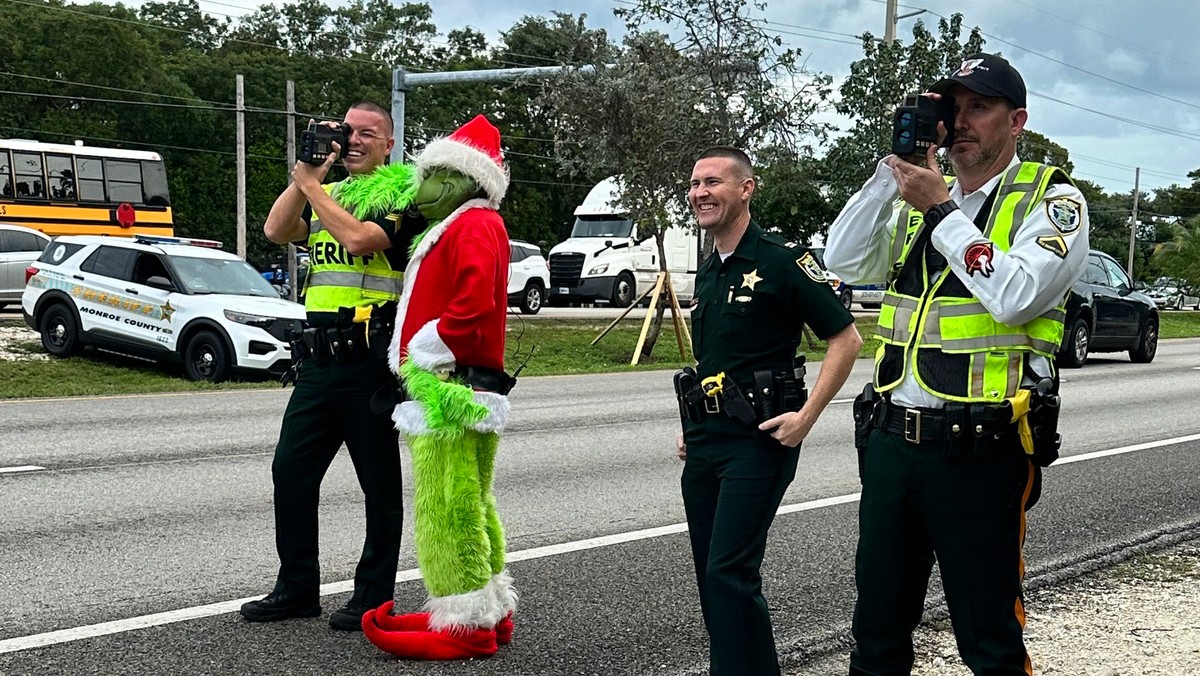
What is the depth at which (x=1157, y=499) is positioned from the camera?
27.2 feet

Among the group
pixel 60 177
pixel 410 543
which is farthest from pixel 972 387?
pixel 60 177

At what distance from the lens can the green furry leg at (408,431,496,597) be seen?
4.46 meters

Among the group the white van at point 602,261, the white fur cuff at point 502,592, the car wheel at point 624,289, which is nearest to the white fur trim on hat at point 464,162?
the white fur cuff at point 502,592

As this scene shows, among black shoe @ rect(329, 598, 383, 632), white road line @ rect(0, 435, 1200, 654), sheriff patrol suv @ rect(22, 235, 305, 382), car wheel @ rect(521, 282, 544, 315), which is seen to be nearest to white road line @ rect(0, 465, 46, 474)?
white road line @ rect(0, 435, 1200, 654)

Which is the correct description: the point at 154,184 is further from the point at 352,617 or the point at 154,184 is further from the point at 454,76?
the point at 352,617

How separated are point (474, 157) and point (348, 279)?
753 millimetres

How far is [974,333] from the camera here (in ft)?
10.6

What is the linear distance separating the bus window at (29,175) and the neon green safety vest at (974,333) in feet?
100

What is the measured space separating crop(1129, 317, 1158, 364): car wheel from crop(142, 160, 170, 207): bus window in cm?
2472

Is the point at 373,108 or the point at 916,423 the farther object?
the point at 373,108

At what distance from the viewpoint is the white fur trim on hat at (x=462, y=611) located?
4480mm

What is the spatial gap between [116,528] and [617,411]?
6.85 metres

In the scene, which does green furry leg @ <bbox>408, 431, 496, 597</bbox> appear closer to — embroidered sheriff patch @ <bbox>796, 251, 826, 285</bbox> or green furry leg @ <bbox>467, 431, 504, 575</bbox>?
green furry leg @ <bbox>467, 431, 504, 575</bbox>

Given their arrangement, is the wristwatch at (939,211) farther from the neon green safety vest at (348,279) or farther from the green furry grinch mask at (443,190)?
the neon green safety vest at (348,279)
